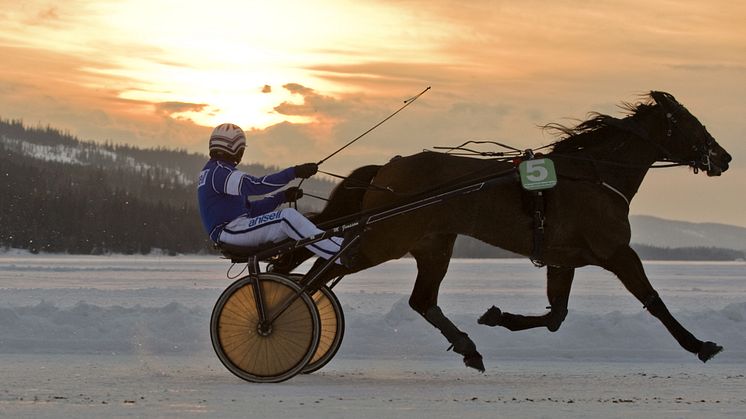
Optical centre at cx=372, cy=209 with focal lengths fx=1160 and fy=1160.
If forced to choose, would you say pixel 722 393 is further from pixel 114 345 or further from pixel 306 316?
pixel 114 345

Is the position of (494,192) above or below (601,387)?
above

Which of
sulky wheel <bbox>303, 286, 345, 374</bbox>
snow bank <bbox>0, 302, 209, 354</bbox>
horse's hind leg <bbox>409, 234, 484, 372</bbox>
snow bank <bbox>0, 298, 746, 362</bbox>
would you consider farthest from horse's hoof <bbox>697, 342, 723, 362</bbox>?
snow bank <bbox>0, 302, 209, 354</bbox>

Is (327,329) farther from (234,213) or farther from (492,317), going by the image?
(492,317)

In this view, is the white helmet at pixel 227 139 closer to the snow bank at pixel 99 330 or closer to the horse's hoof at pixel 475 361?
the horse's hoof at pixel 475 361

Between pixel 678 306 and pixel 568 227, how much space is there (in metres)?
15.6

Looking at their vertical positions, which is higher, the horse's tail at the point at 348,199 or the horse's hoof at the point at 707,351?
the horse's tail at the point at 348,199

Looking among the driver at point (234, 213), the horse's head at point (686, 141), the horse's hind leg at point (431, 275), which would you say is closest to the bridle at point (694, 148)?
Result: the horse's head at point (686, 141)

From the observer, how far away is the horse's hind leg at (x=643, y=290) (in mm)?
10133

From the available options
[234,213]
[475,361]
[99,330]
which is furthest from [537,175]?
[99,330]

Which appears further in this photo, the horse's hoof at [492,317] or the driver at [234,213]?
the horse's hoof at [492,317]

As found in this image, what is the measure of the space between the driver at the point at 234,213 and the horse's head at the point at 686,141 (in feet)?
11.4

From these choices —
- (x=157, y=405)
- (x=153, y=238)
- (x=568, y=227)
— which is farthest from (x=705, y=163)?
(x=153, y=238)

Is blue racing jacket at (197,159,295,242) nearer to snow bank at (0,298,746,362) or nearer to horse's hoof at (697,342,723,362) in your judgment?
snow bank at (0,298,746,362)

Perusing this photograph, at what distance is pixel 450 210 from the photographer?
33.1ft
